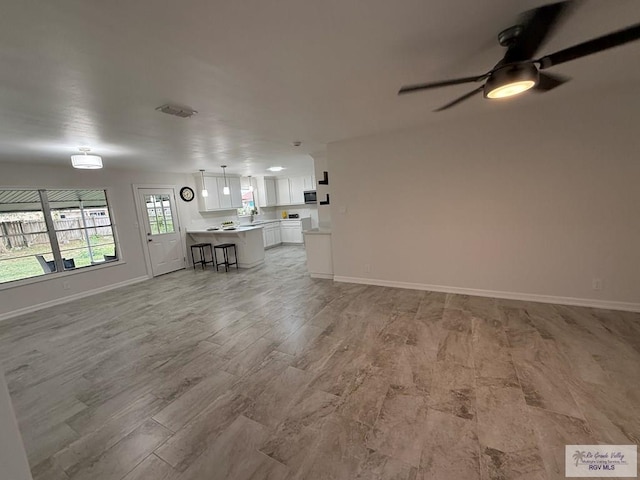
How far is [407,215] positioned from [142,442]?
3743mm

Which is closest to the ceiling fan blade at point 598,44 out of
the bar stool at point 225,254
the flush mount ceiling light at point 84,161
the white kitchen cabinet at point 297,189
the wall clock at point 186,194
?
the flush mount ceiling light at point 84,161

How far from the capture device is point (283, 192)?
8.92 metres

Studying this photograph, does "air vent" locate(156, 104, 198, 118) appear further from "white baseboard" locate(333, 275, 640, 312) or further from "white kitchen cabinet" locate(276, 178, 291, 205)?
"white kitchen cabinet" locate(276, 178, 291, 205)

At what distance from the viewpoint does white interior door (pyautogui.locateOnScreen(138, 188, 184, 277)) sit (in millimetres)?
5871

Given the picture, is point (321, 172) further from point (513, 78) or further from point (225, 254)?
point (513, 78)

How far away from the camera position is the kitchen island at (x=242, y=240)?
6117 millimetres

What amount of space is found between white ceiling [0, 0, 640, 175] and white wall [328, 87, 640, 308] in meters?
0.31

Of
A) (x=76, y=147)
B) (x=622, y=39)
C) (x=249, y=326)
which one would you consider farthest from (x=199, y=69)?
(x=76, y=147)

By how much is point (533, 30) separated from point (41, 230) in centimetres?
667

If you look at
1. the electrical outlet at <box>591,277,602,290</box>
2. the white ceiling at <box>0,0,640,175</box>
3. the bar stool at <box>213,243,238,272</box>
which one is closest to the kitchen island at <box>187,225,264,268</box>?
the bar stool at <box>213,243,238,272</box>

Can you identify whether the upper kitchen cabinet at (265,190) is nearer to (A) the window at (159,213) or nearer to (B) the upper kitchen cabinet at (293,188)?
(B) the upper kitchen cabinet at (293,188)

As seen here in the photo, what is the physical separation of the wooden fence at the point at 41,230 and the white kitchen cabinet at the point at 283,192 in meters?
4.83

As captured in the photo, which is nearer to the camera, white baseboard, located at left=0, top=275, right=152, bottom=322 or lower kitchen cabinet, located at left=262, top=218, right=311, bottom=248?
white baseboard, located at left=0, top=275, right=152, bottom=322

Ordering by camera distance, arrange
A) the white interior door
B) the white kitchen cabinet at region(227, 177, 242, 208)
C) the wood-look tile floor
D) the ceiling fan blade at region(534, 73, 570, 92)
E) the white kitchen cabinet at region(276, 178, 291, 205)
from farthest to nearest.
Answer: the white kitchen cabinet at region(276, 178, 291, 205) < the white kitchen cabinet at region(227, 177, 242, 208) < the white interior door < the ceiling fan blade at region(534, 73, 570, 92) < the wood-look tile floor
